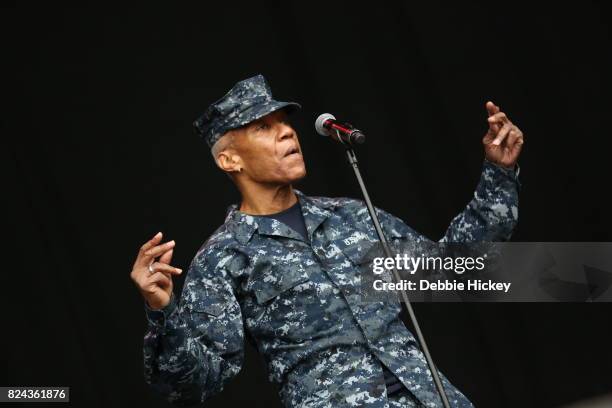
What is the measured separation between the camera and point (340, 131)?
2.69 metres

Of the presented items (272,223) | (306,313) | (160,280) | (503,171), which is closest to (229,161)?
(272,223)

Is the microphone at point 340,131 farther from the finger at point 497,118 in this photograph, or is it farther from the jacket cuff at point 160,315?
the jacket cuff at point 160,315

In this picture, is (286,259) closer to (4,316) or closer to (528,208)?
(4,316)

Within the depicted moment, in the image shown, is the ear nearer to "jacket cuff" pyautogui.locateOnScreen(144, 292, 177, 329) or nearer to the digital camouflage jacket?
the digital camouflage jacket

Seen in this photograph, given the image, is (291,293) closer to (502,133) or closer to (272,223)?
(272,223)

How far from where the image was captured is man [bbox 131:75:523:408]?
112 inches

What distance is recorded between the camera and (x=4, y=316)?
3.90m

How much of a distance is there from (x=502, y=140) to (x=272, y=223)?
0.63 m

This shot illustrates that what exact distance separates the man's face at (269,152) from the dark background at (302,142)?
103cm

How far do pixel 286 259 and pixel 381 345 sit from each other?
33 centimetres

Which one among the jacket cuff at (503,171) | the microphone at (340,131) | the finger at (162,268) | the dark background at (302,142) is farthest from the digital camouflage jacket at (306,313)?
the dark background at (302,142)

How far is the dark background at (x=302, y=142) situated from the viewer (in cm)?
394

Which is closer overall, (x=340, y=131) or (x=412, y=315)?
(x=412, y=315)

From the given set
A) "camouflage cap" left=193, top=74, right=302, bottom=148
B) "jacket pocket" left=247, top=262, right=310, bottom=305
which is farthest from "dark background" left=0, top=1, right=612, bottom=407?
"jacket pocket" left=247, top=262, right=310, bottom=305
